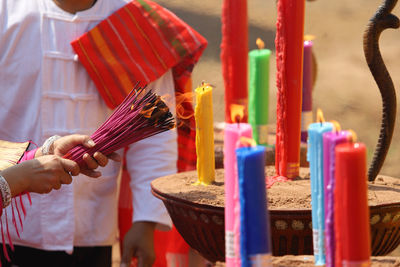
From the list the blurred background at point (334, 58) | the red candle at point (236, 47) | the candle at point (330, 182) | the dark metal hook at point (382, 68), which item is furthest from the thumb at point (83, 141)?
the blurred background at point (334, 58)

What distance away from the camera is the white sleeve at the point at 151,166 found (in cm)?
210

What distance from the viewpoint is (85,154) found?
4.91 ft

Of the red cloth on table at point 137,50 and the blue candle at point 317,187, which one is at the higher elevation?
the red cloth on table at point 137,50

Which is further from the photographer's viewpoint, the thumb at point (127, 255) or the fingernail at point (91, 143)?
the thumb at point (127, 255)

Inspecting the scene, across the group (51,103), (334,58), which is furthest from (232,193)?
(334,58)

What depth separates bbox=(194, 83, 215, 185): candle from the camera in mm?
1432

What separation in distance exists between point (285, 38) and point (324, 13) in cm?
790

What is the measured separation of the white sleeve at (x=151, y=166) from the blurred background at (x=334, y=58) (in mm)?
1018

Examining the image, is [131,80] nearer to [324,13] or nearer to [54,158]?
[54,158]

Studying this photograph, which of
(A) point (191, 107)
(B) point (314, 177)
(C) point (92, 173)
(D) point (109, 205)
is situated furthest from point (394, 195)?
(D) point (109, 205)

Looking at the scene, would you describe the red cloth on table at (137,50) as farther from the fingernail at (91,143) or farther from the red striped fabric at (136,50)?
the fingernail at (91,143)

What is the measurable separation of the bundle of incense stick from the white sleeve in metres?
0.63

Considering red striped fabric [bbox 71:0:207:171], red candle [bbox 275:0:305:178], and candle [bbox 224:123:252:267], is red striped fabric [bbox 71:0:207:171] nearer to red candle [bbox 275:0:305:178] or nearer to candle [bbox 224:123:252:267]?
red candle [bbox 275:0:305:178]

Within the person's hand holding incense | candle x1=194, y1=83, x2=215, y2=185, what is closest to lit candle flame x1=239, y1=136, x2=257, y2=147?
candle x1=194, y1=83, x2=215, y2=185
